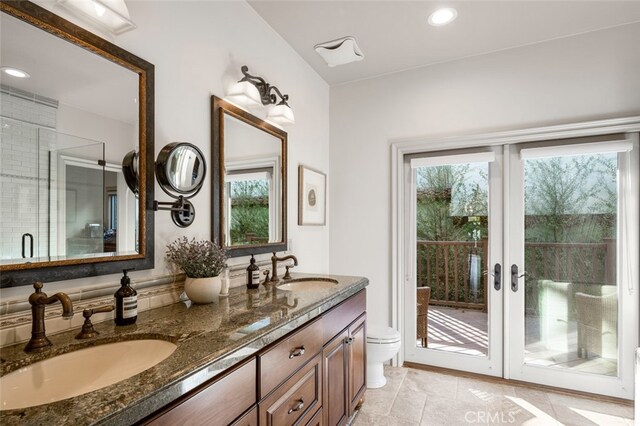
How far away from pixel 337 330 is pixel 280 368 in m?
0.64

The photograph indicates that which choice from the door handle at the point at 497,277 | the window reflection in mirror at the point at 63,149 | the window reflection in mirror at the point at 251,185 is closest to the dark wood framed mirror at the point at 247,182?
the window reflection in mirror at the point at 251,185

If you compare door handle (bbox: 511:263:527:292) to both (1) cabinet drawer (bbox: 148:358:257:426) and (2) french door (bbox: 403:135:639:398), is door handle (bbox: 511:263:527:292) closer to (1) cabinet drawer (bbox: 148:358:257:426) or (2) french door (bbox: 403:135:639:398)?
(2) french door (bbox: 403:135:639:398)

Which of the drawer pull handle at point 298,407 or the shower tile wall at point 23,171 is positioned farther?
the drawer pull handle at point 298,407

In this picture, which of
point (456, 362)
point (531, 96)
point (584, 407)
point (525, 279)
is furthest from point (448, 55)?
point (584, 407)

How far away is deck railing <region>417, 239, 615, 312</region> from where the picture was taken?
264 cm

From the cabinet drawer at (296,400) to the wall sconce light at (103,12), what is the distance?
1.48 m

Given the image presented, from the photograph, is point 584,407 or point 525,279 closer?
point 584,407

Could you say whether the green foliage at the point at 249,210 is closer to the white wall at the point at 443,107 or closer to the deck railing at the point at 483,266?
the white wall at the point at 443,107

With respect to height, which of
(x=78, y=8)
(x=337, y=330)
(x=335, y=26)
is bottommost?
(x=337, y=330)

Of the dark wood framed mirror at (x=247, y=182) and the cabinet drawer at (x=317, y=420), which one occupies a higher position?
the dark wood framed mirror at (x=247, y=182)

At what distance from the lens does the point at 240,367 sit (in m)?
1.11

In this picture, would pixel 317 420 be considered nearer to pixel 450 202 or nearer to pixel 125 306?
pixel 125 306

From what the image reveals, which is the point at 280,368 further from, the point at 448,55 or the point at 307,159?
the point at 448,55

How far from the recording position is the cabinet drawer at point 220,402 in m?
0.87
